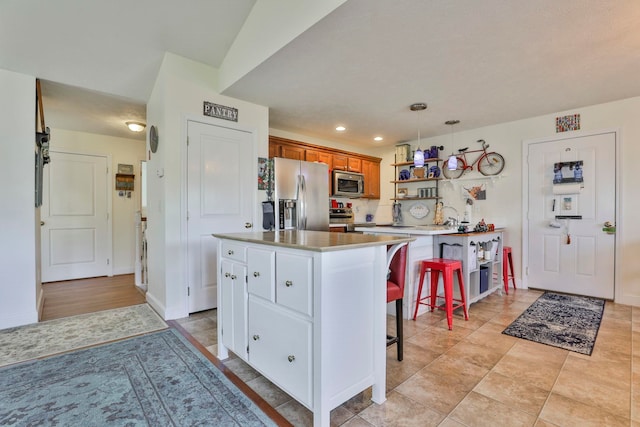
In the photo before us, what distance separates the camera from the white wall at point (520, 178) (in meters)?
3.52

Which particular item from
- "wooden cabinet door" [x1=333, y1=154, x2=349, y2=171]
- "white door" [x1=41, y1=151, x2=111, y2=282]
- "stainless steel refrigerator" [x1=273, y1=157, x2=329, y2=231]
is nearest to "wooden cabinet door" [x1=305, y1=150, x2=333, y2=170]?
"wooden cabinet door" [x1=333, y1=154, x2=349, y2=171]

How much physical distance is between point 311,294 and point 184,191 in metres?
2.24

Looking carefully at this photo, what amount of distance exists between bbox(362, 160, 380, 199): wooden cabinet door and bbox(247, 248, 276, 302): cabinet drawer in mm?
4265

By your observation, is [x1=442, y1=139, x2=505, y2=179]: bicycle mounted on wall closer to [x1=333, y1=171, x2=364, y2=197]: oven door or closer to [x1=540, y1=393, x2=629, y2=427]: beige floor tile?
[x1=333, y1=171, x2=364, y2=197]: oven door

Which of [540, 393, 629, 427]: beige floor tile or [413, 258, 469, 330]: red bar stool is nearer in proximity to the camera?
[540, 393, 629, 427]: beige floor tile

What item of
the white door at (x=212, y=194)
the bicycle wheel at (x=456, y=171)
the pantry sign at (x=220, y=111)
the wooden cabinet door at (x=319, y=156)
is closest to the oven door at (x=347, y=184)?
the wooden cabinet door at (x=319, y=156)

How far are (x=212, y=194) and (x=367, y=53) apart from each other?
2.09 m

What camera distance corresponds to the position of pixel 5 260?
2.83 m

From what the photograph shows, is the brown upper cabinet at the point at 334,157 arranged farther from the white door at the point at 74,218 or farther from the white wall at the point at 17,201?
the white door at the point at 74,218

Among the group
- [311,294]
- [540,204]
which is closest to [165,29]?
[311,294]

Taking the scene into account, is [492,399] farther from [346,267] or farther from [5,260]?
[5,260]

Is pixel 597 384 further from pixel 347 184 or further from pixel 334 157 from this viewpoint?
pixel 334 157

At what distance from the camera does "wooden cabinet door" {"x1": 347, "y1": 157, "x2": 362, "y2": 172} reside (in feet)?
18.3

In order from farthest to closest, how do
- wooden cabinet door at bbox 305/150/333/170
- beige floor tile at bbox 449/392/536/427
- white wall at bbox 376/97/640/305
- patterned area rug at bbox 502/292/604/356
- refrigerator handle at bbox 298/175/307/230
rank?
wooden cabinet door at bbox 305/150/333/170, refrigerator handle at bbox 298/175/307/230, white wall at bbox 376/97/640/305, patterned area rug at bbox 502/292/604/356, beige floor tile at bbox 449/392/536/427
